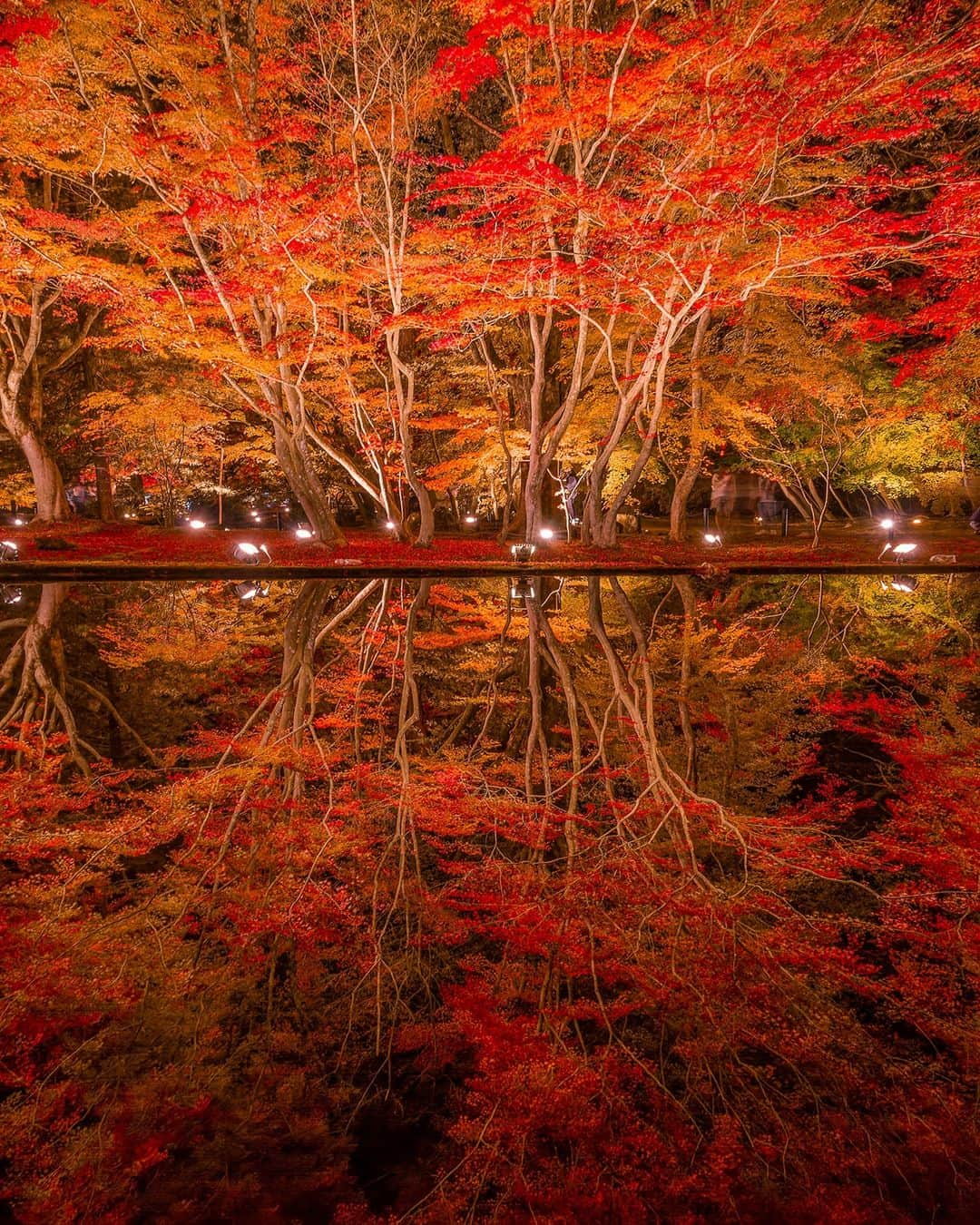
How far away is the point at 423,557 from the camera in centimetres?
1463

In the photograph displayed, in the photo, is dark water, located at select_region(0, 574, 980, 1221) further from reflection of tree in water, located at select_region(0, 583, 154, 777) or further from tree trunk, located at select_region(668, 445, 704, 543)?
tree trunk, located at select_region(668, 445, 704, 543)

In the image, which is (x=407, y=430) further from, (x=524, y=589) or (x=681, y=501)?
(x=681, y=501)

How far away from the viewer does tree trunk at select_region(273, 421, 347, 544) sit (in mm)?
15016

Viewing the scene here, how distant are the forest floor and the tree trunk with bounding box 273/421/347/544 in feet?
1.40

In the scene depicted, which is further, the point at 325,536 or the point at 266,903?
the point at 325,536

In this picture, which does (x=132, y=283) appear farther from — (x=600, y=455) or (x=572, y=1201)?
(x=572, y=1201)

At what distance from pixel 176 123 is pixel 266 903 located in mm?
14010

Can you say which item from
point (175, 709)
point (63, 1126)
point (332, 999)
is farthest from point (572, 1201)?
point (175, 709)

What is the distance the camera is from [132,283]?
44.5 ft

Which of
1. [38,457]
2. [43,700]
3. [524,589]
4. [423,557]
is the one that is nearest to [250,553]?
[423,557]

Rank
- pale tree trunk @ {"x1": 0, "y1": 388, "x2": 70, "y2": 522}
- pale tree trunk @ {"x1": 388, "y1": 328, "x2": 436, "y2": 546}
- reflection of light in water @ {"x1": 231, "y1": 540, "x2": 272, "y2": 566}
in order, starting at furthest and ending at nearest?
1. pale tree trunk @ {"x1": 0, "y1": 388, "x2": 70, "y2": 522}
2. pale tree trunk @ {"x1": 388, "y1": 328, "x2": 436, "y2": 546}
3. reflection of light in water @ {"x1": 231, "y1": 540, "x2": 272, "y2": 566}

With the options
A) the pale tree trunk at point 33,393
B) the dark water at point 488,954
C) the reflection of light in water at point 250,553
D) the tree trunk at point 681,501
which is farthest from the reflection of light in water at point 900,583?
the pale tree trunk at point 33,393

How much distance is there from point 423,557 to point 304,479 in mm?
3393

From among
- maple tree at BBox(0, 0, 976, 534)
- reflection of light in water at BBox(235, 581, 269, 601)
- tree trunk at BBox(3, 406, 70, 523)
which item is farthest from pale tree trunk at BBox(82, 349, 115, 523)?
reflection of light in water at BBox(235, 581, 269, 601)
